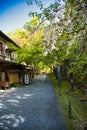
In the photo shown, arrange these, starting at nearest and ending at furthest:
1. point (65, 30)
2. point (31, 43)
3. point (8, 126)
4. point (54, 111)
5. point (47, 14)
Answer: point (47, 14), point (65, 30), point (8, 126), point (54, 111), point (31, 43)

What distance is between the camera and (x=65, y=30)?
339 inches

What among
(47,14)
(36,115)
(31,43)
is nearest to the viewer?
(47,14)

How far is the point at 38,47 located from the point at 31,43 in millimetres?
3298

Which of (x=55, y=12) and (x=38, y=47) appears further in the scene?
(x=38, y=47)

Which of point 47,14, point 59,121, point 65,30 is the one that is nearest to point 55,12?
point 47,14

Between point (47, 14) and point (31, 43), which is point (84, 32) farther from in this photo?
point (31, 43)

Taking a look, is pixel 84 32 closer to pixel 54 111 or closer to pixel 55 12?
pixel 55 12

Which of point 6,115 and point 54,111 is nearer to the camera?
point 6,115

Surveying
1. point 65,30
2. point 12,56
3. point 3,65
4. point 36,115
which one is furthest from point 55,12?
point 12,56

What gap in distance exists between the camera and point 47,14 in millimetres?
7723

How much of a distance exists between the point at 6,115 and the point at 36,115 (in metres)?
1.66

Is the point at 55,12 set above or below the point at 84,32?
above

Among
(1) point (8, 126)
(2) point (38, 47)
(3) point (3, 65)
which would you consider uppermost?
(2) point (38, 47)

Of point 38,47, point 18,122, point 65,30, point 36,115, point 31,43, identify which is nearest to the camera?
point 65,30
